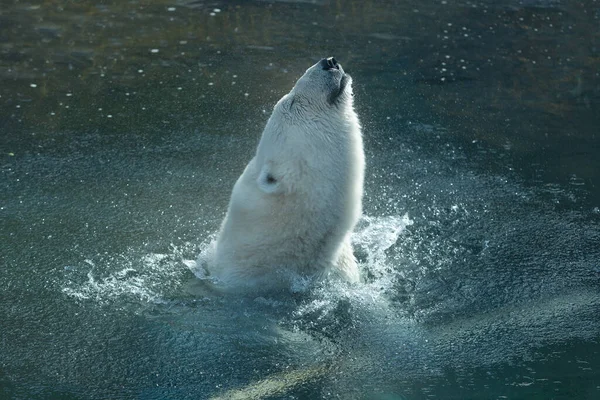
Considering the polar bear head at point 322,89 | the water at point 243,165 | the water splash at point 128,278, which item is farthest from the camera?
the water splash at point 128,278

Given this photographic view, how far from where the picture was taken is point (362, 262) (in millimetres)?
6352

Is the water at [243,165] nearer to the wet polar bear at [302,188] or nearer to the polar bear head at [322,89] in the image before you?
the wet polar bear at [302,188]

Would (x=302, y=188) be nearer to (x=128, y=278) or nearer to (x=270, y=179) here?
(x=270, y=179)

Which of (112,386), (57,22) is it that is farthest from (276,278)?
(57,22)

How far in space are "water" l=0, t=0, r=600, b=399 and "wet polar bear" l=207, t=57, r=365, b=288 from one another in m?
0.25

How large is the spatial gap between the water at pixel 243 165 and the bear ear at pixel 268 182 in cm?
74

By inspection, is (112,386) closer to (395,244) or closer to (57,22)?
(395,244)

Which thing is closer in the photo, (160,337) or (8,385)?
(8,385)

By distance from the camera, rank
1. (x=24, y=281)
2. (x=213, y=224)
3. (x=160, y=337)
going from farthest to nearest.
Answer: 1. (x=213, y=224)
2. (x=24, y=281)
3. (x=160, y=337)

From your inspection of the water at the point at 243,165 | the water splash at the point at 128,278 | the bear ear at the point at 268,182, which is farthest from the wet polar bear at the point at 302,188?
the water splash at the point at 128,278

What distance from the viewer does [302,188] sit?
5.16 meters

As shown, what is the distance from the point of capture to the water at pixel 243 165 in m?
5.11

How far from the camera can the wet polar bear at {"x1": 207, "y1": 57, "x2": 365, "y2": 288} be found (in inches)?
203

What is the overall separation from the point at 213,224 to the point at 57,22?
572 centimetres
